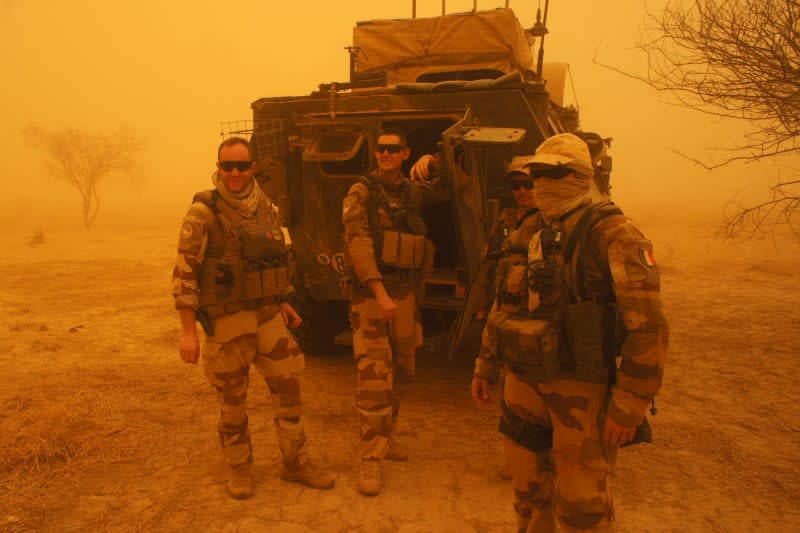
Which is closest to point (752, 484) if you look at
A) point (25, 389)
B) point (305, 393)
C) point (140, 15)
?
point (305, 393)

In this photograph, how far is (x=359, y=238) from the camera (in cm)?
319

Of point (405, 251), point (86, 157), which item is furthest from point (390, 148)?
point (86, 157)

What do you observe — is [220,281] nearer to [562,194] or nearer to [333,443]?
[333,443]

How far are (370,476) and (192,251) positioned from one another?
148cm

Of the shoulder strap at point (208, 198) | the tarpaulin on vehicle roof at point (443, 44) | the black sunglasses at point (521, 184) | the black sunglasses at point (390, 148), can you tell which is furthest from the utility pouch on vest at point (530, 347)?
the tarpaulin on vehicle roof at point (443, 44)

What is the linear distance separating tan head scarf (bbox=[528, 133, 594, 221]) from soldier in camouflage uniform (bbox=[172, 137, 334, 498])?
4.72 feet

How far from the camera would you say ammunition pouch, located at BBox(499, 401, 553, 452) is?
221 centimetres

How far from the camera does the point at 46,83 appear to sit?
7606cm

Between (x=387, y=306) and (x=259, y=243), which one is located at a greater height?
(x=259, y=243)

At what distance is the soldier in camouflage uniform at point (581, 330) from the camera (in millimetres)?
1887

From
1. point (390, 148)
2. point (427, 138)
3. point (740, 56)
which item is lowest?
point (390, 148)

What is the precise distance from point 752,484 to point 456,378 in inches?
90.8

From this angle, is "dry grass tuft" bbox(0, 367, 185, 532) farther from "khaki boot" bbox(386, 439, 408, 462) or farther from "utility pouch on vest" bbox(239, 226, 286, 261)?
"utility pouch on vest" bbox(239, 226, 286, 261)

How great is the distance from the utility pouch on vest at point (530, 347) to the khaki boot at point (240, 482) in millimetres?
1750
